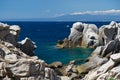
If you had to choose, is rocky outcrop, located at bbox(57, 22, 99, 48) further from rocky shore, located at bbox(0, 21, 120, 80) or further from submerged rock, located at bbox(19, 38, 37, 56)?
submerged rock, located at bbox(19, 38, 37, 56)

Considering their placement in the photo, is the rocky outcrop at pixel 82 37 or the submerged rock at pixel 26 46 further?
the rocky outcrop at pixel 82 37

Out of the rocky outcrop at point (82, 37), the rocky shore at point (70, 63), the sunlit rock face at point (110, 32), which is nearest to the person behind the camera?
the rocky shore at point (70, 63)

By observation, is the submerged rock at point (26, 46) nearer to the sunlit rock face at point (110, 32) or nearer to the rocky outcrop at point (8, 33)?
the rocky outcrop at point (8, 33)

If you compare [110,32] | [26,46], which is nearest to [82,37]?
[110,32]

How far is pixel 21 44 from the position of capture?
66.2m

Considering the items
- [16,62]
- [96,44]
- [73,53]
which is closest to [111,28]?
[96,44]

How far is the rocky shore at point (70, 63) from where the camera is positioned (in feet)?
90.2

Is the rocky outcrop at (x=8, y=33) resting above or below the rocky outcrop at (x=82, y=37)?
above

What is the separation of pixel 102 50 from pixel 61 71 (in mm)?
17739

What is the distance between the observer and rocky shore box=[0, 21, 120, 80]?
27484 mm

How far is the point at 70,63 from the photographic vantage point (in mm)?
58781

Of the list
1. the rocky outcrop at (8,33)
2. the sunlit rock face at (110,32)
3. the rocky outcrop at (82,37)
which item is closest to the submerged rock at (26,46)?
the rocky outcrop at (8,33)

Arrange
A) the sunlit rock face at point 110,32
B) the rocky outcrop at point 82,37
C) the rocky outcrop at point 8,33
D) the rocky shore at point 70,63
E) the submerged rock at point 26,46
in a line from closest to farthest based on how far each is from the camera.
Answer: the rocky shore at point 70,63
the rocky outcrop at point 8,33
the submerged rock at point 26,46
the sunlit rock face at point 110,32
the rocky outcrop at point 82,37

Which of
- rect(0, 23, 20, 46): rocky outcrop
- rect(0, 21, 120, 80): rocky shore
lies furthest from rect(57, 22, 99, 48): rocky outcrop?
rect(0, 23, 20, 46): rocky outcrop
